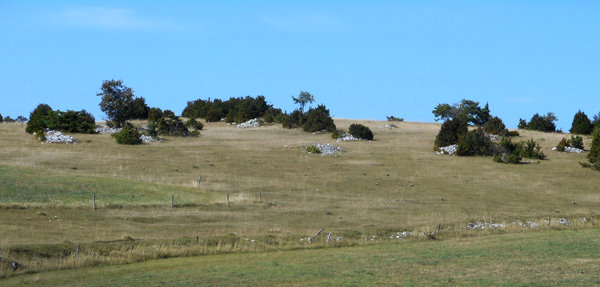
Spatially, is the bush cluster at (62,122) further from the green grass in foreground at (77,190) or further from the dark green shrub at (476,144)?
the dark green shrub at (476,144)

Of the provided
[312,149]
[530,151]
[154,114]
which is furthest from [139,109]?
[530,151]

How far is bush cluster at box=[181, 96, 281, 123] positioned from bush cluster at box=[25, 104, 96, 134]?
2459cm

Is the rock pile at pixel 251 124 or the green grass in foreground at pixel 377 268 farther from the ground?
the rock pile at pixel 251 124

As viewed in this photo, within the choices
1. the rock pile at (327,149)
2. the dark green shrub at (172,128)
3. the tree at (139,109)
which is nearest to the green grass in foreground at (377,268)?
the rock pile at (327,149)

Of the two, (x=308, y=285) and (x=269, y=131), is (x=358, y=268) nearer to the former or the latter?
(x=308, y=285)

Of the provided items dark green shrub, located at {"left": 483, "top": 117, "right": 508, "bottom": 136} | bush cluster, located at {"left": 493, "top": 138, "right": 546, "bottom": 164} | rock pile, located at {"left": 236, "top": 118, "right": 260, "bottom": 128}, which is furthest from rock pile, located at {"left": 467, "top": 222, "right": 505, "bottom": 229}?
rock pile, located at {"left": 236, "top": 118, "right": 260, "bottom": 128}

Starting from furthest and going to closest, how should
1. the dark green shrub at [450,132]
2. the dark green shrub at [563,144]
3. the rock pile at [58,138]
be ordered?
the dark green shrub at [450,132]
the dark green shrub at [563,144]
the rock pile at [58,138]

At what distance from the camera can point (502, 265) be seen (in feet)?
100

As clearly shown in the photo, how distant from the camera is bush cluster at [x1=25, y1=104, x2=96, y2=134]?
87125mm

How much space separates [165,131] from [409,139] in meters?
29.4

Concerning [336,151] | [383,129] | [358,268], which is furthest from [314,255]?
[383,129]

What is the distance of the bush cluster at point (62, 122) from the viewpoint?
8712cm

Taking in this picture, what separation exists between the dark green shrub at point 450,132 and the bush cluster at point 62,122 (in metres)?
39.6

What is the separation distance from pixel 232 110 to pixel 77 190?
62859mm
